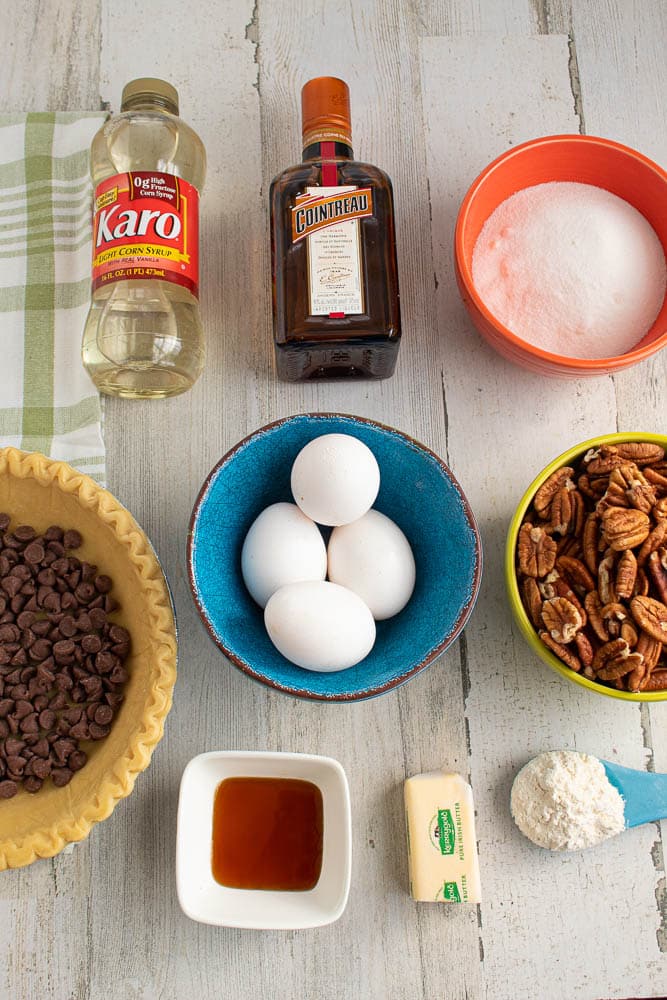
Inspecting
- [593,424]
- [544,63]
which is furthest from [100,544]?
[544,63]

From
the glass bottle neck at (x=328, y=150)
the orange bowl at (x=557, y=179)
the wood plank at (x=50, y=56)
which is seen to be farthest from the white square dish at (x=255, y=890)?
the wood plank at (x=50, y=56)

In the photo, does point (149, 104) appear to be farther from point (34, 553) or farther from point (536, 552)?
point (536, 552)

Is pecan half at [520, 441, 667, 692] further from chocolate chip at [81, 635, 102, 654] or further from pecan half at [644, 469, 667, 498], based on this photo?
chocolate chip at [81, 635, 102, 654]

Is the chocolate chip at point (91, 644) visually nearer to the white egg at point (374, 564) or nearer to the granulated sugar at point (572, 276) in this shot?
the white egg at point (374, 564)

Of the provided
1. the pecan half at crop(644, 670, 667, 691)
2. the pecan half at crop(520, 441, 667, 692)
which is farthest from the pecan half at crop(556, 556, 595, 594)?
the pecan half at crop(644, 670, 667, 691)

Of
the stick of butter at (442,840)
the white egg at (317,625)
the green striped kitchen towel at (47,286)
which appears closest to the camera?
the white egg at (317,625)

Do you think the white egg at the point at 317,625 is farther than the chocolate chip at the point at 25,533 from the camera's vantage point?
No
